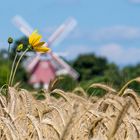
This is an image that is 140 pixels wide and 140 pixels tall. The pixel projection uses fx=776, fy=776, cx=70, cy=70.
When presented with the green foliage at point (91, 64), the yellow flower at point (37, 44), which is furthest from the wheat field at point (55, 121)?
the green foliage at point (91, 64)

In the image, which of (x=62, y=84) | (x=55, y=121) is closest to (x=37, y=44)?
(x=55, y=121)

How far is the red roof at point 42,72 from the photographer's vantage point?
78.2m

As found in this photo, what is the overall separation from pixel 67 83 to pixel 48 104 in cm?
887

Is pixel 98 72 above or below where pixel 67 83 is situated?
below

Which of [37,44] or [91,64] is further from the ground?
[37,44]

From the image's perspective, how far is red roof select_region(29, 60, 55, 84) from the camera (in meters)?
78.2

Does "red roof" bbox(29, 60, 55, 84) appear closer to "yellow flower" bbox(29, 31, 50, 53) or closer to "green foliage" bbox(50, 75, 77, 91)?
"green foliage" bbox(50, 75, 77, 91)

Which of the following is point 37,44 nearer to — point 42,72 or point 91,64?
point 42,72

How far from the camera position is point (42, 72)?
81625 mm

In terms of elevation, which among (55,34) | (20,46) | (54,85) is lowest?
(55,34)

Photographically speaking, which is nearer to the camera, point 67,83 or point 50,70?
point 67,83

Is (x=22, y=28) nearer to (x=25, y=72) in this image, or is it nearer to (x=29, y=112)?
(x=25, y=72)

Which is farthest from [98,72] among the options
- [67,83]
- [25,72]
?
[67,83]

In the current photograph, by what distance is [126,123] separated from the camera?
389cm
